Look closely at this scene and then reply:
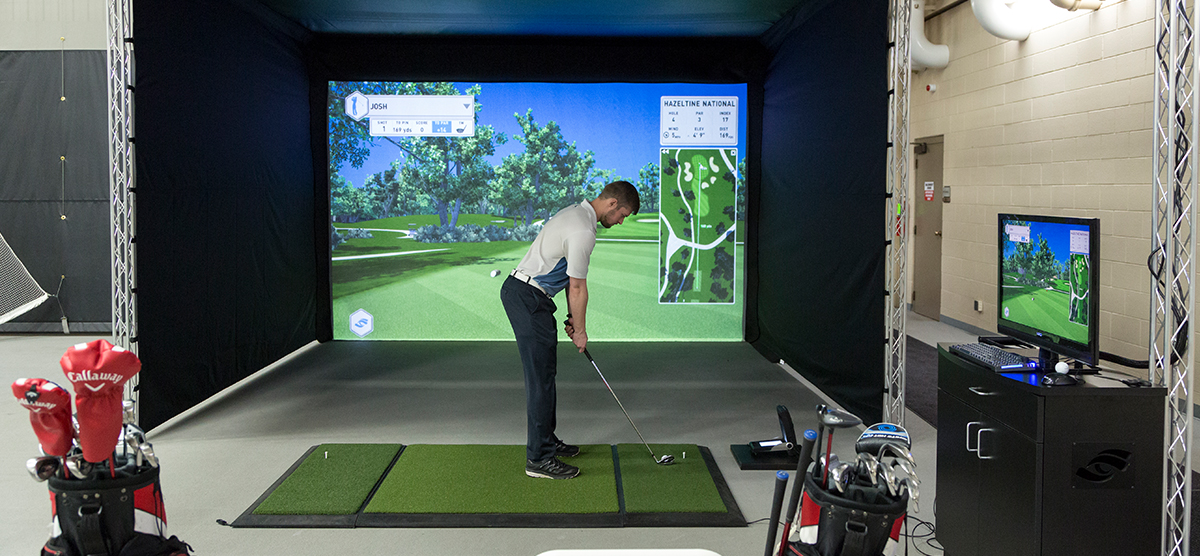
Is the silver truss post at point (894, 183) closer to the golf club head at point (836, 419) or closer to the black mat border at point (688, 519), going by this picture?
the black mat border at point (688, 519)

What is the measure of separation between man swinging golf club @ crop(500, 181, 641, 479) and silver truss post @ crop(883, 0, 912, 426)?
148 cm

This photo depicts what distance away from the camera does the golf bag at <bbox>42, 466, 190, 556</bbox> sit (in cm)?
192

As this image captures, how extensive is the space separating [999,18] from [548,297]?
498 cm

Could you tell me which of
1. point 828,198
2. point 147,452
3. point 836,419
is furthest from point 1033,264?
point 828,198

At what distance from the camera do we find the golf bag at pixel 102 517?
1915 mm

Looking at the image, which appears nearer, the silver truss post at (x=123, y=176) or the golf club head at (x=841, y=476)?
the golf club head at (x=841, y=476)

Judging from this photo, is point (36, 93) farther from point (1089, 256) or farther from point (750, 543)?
point (1089, 256)

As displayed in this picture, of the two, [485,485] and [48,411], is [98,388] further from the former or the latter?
[485,485]

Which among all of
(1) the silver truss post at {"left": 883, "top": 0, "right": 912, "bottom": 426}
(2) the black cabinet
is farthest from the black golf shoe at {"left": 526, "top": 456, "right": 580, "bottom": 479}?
(2) the black cabinet

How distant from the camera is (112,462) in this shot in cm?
195

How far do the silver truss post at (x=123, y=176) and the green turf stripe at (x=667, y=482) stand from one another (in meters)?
2.70
